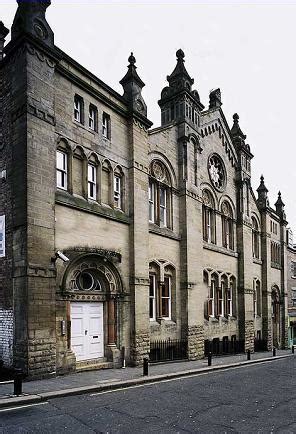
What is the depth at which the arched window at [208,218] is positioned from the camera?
27.1m

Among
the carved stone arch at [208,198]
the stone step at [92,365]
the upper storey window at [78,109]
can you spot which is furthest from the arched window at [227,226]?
the upper storey window at [78,109]

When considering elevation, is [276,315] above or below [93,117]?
below

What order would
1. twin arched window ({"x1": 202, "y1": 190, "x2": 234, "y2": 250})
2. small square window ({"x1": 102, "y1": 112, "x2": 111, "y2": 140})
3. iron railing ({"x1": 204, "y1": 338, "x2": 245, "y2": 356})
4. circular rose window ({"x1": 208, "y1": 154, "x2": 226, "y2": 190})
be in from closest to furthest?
small square window ({"x1": 102, "y1": 112, "x2": 111, "y2": 140})
iron railing ({"x1": 204, "y1": 338, "x2": 245, "y2": 356})
twin arched window ({"x1": 202, "y1": 190, "x2": 234, "y2": 250})
circular rose window ({"x1": 208, "y1": 154, "x2": 226, "y2": 190})

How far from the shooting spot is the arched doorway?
37.5m

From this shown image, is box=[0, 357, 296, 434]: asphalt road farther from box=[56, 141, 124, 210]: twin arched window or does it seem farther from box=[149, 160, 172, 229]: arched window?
box=[149, 160, 172, 229]: arched window

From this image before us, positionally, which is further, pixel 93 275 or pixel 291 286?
pixel 291 286

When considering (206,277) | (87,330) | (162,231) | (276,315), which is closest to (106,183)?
(162,231)

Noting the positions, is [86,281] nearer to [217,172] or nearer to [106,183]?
[106,183]

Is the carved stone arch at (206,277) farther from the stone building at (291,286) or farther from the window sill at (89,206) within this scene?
the stone building at (291,286)

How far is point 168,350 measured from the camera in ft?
69.6

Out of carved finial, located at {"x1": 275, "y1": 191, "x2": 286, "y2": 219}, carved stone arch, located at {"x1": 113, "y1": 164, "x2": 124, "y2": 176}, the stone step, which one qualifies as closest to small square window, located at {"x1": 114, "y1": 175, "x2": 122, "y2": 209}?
carved stone arch, located at {"x1": 113, "y1": 164, "x2": 124, "y2": 176}

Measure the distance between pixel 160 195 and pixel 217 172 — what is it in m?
8.43

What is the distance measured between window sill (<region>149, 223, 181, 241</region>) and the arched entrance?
386 cm

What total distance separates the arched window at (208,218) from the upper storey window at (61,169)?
41.7 ft
